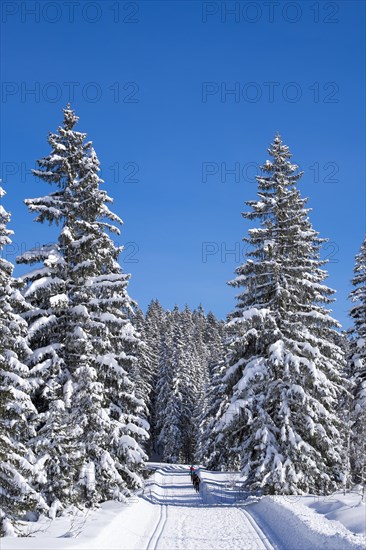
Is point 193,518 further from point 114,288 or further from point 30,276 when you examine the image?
point 30,276

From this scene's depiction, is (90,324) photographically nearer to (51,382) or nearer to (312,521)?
(51,382)

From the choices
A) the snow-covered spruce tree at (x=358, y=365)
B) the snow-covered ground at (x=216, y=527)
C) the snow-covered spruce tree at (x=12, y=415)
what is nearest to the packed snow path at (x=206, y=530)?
the snow-covered ground at (x=216, y=527)

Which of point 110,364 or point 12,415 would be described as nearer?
point 12,415

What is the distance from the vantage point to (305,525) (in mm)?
13453

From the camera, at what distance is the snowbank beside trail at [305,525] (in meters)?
11.7

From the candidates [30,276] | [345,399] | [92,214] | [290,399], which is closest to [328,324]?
[290,399]

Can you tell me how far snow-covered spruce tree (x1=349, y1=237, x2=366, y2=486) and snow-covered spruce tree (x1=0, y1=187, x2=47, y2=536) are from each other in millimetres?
16474

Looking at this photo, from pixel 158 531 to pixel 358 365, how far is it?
1559 centimetres

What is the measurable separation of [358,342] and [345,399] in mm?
4009

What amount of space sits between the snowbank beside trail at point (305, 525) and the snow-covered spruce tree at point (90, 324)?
18.6 feet

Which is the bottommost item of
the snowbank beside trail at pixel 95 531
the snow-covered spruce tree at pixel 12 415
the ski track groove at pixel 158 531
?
the ski track groove at pixel 158 531

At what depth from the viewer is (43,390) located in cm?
1811

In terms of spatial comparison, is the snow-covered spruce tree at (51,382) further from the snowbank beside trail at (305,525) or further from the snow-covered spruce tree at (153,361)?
the snow-covered spruce tree at (153,361)

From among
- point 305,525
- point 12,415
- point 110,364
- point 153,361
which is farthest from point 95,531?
point 153,361
